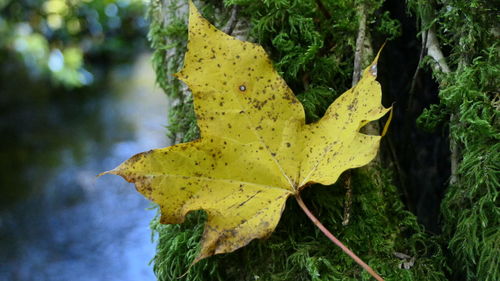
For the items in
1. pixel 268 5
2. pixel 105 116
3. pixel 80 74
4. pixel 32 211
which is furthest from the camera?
pixel 80 74

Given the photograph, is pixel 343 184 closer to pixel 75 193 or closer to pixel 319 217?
pixel 319 217

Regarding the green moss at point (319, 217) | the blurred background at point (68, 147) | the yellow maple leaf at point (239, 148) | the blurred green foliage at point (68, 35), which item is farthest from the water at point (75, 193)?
the yellow maple leaf at point (239, 148)

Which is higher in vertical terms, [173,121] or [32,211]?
[32,211]

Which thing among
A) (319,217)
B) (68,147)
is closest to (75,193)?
(68,147)

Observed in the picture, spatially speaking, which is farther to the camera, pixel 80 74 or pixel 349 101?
pixel 80 74

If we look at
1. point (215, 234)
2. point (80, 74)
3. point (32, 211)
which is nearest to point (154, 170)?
point (215, 234)

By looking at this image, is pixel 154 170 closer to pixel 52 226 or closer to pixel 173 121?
pixel 173 121
